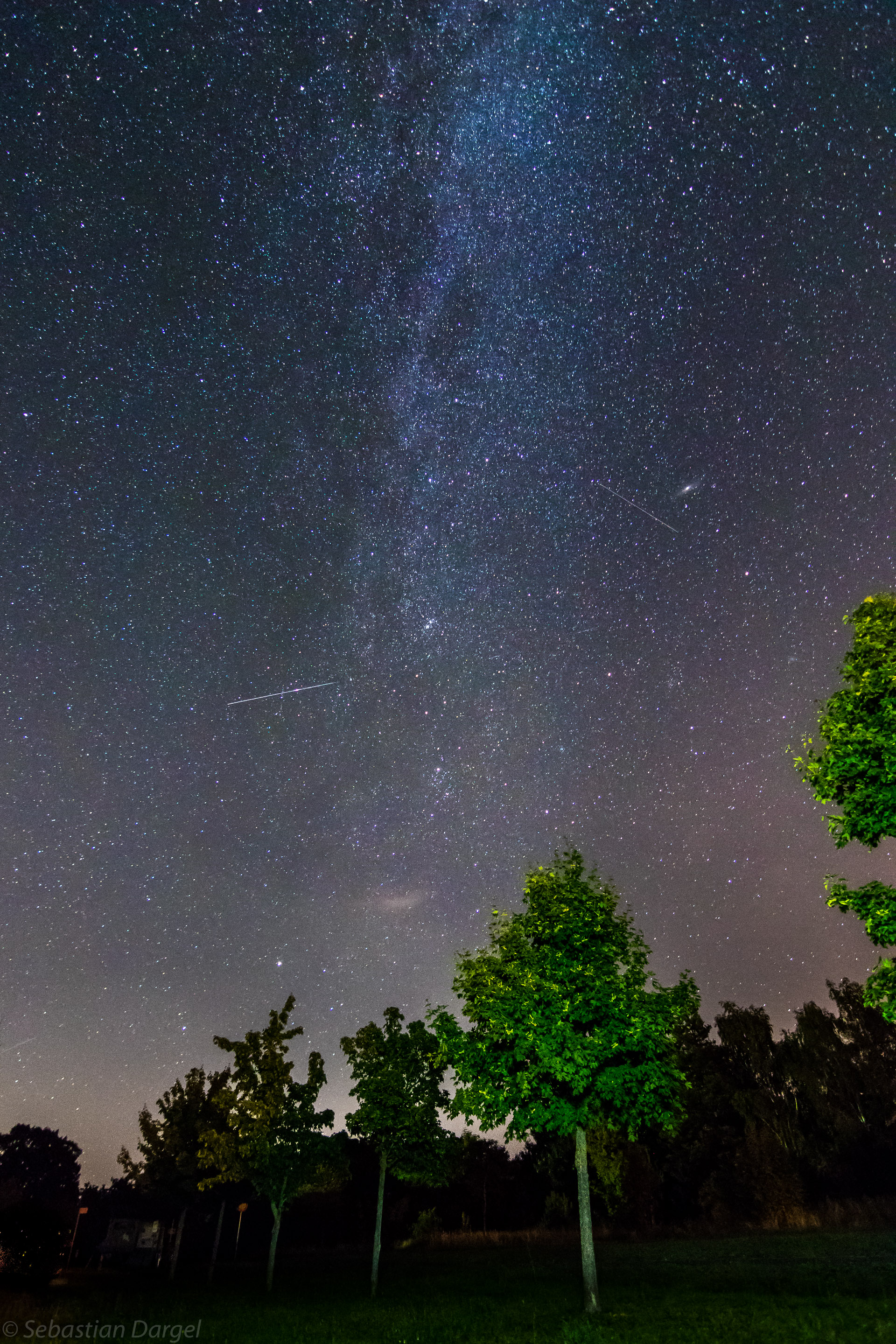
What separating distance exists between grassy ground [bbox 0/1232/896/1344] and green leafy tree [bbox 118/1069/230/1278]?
823 cm

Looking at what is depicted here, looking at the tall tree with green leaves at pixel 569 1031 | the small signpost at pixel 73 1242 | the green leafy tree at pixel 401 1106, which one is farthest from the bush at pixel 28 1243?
the small signpost at pixel 73 1242

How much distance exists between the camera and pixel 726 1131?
214 feet

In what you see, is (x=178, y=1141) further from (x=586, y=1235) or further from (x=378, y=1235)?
(x=586, y=1235)

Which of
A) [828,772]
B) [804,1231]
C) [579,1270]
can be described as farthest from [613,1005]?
[804,1231]

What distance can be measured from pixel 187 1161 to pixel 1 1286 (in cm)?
1806

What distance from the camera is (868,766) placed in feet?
59.4

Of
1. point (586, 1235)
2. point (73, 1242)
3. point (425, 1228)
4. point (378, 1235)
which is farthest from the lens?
point (73, 1242)

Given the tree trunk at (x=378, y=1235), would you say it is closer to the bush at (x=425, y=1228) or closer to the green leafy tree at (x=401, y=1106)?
the green leafy tree at (x=401, y=1106)

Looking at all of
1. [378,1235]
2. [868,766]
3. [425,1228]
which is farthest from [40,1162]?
[868,766]

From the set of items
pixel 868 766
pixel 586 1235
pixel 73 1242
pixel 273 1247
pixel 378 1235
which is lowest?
pixel 73 1242

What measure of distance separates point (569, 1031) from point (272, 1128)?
21.8 m

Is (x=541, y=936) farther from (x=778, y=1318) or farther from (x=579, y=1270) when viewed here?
(x=579, y=1270)

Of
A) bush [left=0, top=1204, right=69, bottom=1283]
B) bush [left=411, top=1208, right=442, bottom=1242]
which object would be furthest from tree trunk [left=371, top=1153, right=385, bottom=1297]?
bush [left=411, top=1208, right=442, bottom=1242]

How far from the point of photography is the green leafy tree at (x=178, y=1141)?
44719 millimetres
